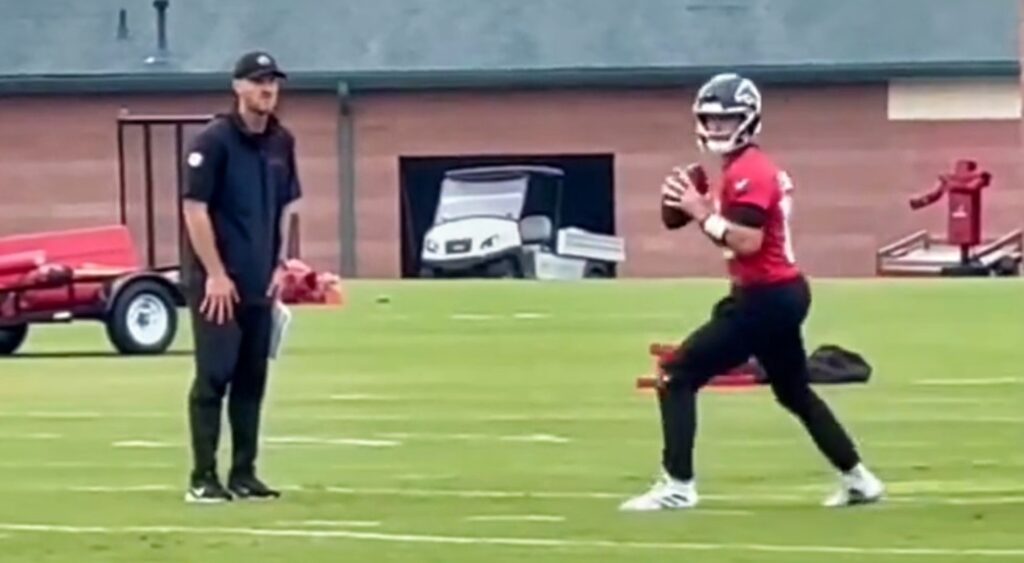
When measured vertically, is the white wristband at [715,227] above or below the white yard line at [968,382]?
above

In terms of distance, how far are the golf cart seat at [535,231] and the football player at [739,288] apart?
4039 cm

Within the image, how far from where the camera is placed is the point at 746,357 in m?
13.8

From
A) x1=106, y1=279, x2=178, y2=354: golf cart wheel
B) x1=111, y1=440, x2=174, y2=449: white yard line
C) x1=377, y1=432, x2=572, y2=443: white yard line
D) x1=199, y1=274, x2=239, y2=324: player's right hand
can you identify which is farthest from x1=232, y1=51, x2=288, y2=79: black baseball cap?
x1=106, y1=279, x2=178, y2=354: golf cart wheel

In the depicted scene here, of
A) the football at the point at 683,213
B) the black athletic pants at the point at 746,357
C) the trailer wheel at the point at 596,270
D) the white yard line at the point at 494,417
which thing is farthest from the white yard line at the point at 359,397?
the trailer wheel at the point at 596,270

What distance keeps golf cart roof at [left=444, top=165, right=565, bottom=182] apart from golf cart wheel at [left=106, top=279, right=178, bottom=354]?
26204mm

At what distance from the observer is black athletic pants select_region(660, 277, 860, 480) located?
540 inches

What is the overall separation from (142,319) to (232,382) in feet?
48.9

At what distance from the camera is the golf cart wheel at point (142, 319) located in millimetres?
29422

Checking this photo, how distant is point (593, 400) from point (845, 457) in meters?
8.77

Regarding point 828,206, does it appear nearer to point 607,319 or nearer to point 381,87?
point 381,87

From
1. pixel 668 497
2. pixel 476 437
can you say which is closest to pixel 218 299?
pixel 668 497

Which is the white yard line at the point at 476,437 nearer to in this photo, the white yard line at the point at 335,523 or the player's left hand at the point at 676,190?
the white yard line at the point at 335,523

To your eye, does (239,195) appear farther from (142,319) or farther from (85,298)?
(85,298)

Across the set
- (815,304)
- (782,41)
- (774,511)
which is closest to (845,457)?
(774,511)
